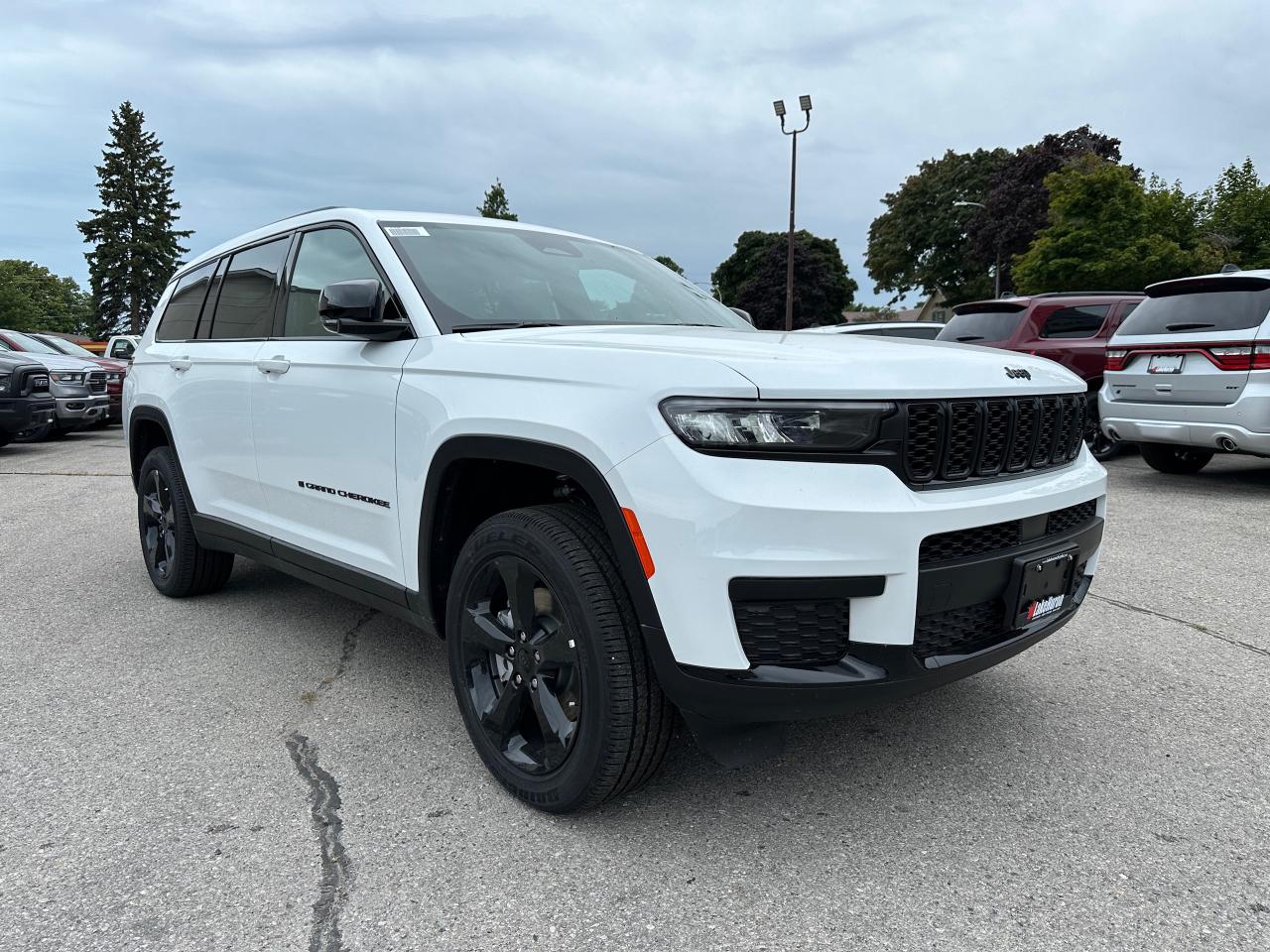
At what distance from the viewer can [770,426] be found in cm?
207

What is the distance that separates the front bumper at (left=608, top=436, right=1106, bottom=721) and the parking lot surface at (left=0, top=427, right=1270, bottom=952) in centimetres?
48

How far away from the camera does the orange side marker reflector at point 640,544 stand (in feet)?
6.97

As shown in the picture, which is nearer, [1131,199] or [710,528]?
[710,528]

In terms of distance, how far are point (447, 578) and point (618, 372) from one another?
1.03m

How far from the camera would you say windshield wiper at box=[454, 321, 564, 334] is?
9.47 ft

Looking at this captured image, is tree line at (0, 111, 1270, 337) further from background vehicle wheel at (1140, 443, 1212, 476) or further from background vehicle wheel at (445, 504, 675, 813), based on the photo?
background vehicle wheel at (445, 504, 675, 813)

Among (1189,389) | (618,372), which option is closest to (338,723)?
(618,372)

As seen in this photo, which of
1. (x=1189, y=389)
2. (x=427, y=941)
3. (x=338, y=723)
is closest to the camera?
(x=427, y=941)

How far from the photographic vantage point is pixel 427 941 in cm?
202

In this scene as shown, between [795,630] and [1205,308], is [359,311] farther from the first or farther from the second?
[1205,308]

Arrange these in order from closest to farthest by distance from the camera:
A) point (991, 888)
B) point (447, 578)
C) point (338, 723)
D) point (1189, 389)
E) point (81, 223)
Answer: point (991, 888), point (447, 578), point (338, 723), point (1189, 389), point (81, 223)

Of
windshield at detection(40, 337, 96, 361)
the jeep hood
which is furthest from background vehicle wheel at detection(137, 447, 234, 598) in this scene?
windshield at detection(40, 337, 96, 361)

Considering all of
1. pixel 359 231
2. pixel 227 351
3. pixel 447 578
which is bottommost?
pixel 447 578

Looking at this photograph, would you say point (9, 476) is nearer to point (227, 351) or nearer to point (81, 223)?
point (227, 351)
